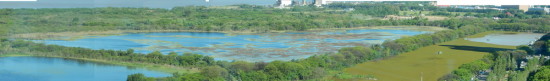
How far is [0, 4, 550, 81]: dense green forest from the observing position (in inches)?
262

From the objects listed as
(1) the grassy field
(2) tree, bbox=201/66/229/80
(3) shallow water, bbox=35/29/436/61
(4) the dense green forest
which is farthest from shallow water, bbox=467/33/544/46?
(2) tree, bbox=201/66/229/80

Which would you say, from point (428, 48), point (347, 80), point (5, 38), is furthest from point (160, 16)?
point (347, 80)

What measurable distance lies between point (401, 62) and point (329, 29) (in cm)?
767

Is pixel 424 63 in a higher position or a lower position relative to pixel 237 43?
lower

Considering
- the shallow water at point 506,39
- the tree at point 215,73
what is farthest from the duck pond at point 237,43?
the tree at point 215,73

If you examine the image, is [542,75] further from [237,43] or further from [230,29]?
[230,29]

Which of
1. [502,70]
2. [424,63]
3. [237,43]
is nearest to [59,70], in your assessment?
[237,43]

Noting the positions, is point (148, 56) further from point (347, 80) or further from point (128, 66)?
point (347, 80)

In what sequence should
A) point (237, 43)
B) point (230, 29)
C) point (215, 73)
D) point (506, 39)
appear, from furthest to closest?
point (230, 29) < point (506, 39) < point (237, 43) < point (215, 73)

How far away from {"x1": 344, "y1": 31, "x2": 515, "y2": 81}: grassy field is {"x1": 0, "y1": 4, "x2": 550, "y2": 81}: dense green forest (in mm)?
240

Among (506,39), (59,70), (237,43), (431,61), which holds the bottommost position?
(506,39)

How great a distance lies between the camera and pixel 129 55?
8.38 meters

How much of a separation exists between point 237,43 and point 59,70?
15.8ft

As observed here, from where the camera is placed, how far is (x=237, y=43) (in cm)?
1164
